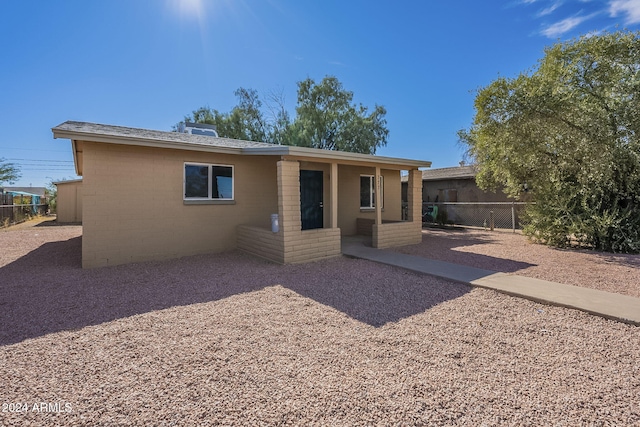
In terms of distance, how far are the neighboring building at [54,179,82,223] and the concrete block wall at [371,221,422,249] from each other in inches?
746

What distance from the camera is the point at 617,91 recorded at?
7.83m

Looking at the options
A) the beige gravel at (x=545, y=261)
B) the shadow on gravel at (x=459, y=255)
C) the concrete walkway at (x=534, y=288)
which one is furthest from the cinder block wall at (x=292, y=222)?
the beige gravel at (x=545, y=261)

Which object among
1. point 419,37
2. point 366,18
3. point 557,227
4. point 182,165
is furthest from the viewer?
point 419,37

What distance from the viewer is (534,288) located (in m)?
4.71

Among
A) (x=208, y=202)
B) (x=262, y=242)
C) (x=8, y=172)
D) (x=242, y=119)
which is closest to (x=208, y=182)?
(x=208, y=202)

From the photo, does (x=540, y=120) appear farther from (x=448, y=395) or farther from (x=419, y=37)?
(x=448, y=395)

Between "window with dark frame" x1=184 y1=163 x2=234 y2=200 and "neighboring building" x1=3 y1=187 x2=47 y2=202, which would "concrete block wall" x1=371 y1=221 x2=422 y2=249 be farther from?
"neighboring building" x1=3 y1=187 x2=47 y2=202

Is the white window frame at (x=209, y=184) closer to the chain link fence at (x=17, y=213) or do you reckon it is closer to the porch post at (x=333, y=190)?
the porch post at (x=333, y=190)

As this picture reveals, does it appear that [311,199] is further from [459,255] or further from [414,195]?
[459,255]

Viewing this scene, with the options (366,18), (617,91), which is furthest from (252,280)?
(617,91)

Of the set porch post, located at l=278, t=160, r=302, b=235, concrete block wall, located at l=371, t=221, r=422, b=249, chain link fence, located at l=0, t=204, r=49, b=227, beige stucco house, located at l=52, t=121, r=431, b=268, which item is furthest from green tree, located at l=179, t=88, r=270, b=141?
porch post, located at l=278, t=160, r=302, b=235

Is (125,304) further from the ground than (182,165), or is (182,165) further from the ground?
(182,165)

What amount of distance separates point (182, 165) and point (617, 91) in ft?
36.8

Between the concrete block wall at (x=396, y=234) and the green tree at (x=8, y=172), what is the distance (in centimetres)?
2328
